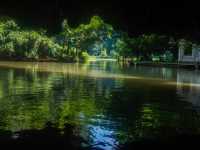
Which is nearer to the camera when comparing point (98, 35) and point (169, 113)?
point (169, 113)

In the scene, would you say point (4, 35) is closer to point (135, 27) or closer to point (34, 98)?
point (34, 98)

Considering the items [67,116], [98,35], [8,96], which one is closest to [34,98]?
[8,96]

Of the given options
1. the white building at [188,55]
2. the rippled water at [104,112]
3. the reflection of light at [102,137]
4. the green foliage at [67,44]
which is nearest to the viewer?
the reflection of light at [102,137]

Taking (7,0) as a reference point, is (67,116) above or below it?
below

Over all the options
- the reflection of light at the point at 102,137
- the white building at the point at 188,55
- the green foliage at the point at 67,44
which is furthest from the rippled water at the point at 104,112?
the green foliage at the point at 67,44

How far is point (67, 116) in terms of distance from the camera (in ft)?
60.4

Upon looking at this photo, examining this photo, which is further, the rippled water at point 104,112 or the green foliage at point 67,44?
the green foliage at point 67,44

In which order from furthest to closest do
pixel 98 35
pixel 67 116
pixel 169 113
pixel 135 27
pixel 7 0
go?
1. pixel 98 35
2. pixel 169 113
3. pixel 67 116
4. pixel 135 27
5. pixel 7 0

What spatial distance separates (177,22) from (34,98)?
39.1ft

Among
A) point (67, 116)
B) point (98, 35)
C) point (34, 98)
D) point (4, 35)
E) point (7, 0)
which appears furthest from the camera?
point (98, 35)

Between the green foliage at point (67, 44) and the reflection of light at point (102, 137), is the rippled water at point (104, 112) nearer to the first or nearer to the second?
the reflection of light at point (102, 137)

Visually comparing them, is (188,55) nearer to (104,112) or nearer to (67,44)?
(67,44)

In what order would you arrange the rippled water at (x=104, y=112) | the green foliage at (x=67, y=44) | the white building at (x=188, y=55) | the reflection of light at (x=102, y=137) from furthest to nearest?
the green foliage at (x=67, y=44) → the white building at (x=188, y=55) → the rippled water at (x=104, y=112) → the reflection of light at (x=102, y=137)

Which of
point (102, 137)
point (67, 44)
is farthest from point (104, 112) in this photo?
point (67, 44)
